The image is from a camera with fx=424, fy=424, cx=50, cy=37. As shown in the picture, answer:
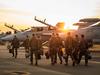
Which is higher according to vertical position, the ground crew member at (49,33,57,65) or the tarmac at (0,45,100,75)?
the ground crew member at (49,33,57,65)

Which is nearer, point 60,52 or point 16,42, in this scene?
point 60,52

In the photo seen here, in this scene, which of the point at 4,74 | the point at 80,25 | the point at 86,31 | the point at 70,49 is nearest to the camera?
the point at 4,74

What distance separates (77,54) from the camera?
23672mm

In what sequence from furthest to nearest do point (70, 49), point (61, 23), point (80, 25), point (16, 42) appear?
point (61, 23) → point (80, 25) → point (16, 42) → point (70, 49)

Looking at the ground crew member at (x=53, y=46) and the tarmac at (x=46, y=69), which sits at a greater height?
the ground crew member at (x=53, y=46)

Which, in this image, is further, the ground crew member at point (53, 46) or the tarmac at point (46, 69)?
the ground crew member at point (53, 46)

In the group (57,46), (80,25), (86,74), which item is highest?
(80,25)

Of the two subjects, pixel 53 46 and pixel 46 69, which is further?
pixel 53 46

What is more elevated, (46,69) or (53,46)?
(53,46)

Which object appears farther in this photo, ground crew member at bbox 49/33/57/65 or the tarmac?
ground crew member at bbox 49/33/57/65

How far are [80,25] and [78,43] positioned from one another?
2975cm

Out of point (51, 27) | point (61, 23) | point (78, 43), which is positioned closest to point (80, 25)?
point (51, 27)

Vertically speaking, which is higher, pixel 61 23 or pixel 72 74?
pixel 61 23

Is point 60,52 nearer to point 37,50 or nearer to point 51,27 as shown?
point 37,50
